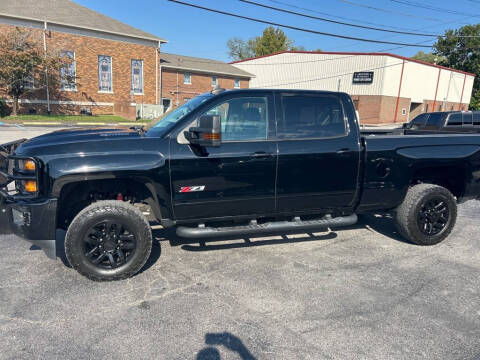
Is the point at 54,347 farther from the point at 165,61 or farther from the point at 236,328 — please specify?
the point at 165,61

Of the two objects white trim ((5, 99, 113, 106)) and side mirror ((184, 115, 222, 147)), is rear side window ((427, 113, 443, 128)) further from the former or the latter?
white trim ((5, 99, 113, 106))

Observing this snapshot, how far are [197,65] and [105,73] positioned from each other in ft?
35.2

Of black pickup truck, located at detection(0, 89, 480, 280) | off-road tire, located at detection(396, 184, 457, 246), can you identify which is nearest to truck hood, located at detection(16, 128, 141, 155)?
black pickup truck, located at detection(0, 89, 480, 280)

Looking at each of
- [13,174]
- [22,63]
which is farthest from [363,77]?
[13,174]

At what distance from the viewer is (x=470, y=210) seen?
256 inches

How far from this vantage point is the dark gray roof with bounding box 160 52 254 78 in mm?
33781

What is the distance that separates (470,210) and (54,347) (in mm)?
6927

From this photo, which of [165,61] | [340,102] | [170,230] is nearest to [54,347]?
[170,230]

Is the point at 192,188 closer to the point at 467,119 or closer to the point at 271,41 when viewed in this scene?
the point at 467,119

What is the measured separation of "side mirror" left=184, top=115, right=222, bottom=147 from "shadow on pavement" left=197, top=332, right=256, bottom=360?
5.53 feet

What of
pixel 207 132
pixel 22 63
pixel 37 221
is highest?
pixel 22 63

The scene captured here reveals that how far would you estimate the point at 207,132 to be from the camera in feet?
10.8

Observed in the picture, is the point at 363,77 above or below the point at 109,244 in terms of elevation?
above

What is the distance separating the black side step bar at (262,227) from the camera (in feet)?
12.2
